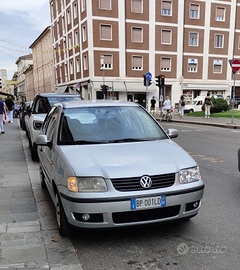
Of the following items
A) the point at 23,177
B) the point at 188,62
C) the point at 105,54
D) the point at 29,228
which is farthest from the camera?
the point at 188,62

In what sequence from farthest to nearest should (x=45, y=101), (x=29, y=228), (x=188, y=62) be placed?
(x=188, y=62) → (x=45, y=101) → (x=29, y=228)

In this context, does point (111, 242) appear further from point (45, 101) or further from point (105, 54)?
point (105, 54)

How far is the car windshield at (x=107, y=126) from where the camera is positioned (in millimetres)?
3766

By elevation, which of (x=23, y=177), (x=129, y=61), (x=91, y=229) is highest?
(x=129, y=61)

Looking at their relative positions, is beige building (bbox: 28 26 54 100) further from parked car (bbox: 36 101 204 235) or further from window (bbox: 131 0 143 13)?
parked car (bbox: 36 101 204 235)

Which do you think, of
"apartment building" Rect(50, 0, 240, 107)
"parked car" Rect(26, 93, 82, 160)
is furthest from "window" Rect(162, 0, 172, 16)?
Answer: "parked car" Rect(26, 93, 82, 160)

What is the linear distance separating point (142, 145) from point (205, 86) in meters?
35.1

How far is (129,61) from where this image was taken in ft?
108

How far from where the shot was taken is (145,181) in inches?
114

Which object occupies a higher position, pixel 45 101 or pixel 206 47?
pixel 206 47

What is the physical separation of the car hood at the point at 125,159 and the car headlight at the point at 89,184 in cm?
5

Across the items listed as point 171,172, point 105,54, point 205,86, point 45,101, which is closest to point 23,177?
point 45,101

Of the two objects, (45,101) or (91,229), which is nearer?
(91,229)

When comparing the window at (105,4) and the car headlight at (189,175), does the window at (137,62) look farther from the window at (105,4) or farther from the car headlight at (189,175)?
the car headlight at (189,175)
